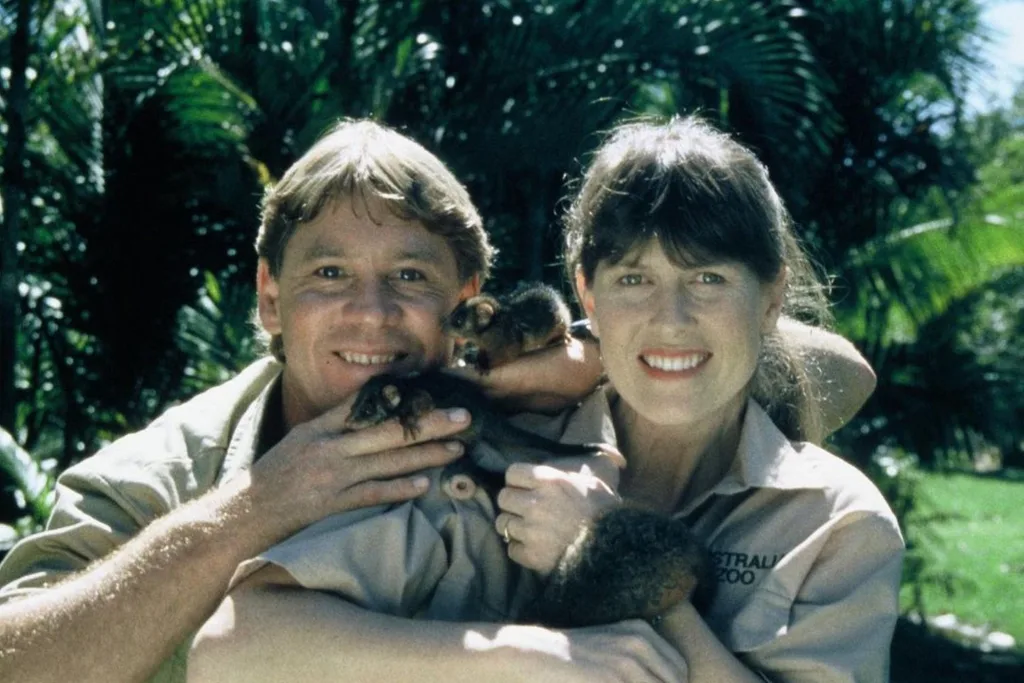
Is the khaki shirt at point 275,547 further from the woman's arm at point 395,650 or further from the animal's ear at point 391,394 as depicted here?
the animal's ear at point 391,394

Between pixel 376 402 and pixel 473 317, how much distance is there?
0.44 metres

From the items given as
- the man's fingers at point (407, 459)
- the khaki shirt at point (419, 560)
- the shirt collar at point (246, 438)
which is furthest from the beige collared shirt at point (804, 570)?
the shirt collar at point (246, 438)

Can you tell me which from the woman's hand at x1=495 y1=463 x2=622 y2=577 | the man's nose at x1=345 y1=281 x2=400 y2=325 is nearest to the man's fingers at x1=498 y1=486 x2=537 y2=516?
the woman's hand at x1=495 y1=463 x2=622 y2=577

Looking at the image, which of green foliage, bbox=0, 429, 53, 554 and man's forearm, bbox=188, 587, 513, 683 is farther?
green foliage, bbox=0, 429, 53, 554

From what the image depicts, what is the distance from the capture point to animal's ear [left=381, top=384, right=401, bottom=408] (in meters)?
3.51

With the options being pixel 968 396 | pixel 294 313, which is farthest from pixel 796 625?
pixel 968 396

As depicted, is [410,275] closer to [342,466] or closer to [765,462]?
[342,466]

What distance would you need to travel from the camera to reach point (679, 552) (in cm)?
317

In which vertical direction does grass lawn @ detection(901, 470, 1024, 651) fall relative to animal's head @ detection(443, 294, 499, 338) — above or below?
below

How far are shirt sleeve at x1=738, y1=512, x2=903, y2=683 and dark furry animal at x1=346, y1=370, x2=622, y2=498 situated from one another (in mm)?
687

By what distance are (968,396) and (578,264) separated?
9.09 meters

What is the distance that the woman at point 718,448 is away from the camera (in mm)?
3049

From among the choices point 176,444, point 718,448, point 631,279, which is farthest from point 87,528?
point 718,448

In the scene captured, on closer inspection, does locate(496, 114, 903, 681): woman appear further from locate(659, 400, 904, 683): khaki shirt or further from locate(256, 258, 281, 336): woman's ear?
locate(256, 258, 281, 336): woman's ear
